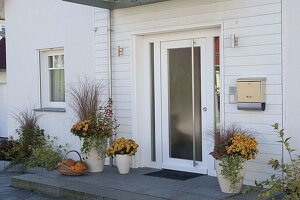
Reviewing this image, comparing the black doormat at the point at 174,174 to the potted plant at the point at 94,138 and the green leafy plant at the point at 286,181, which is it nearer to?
the potted plant at the point at 94,138

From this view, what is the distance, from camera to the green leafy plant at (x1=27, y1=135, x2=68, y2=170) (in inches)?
361

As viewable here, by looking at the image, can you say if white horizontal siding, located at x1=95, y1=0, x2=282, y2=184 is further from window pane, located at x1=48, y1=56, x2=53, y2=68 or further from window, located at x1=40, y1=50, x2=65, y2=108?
window pane, located at x1=48, y1=56, x2=53, y2=68

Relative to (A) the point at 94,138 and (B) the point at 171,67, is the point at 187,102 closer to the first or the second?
(B) the point at 171,67

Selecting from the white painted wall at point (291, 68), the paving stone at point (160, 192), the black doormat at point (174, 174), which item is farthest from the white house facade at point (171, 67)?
the paving stone at point (160, 192)

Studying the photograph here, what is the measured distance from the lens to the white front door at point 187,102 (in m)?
7.78

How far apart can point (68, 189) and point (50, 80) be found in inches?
156

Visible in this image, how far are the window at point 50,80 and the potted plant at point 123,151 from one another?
2.90 metres

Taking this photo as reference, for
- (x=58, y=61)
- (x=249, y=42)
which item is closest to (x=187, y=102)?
(x=249, y=42)

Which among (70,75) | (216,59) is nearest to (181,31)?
(216,59)

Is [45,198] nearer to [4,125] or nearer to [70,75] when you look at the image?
[70,75]

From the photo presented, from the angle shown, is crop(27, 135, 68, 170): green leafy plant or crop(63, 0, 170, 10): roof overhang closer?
crop(63, 0, 170, 10): roof overhang

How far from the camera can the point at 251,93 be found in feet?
22.4

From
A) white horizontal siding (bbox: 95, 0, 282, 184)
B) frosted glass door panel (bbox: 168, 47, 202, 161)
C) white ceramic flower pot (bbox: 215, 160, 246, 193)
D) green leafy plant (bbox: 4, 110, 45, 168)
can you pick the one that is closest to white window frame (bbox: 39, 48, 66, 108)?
green leafy plant (bbox: 4, 110, 45, 168)

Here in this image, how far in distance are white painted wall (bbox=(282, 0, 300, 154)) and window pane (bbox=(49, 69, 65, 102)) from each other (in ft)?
17.2
